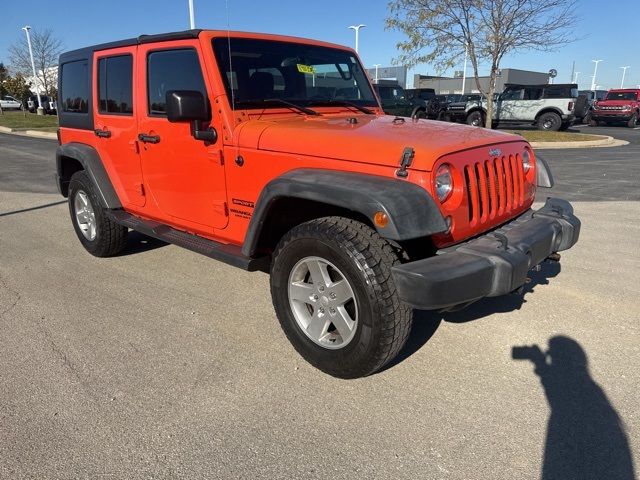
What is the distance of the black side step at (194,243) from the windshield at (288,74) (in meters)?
1.00

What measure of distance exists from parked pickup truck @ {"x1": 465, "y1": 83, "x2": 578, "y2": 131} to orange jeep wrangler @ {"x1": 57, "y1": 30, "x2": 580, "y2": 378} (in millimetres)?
18804

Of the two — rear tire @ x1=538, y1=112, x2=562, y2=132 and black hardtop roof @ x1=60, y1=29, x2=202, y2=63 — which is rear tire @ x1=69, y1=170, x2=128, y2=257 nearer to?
black hardtop roof @ x1=60, y1=29, x2=202, y2=63

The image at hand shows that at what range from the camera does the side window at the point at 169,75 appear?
3.50 m

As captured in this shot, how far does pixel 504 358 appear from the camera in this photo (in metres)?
3.04

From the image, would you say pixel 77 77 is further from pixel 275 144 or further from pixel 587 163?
pixel 587 163

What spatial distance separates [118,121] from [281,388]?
9.39 feet

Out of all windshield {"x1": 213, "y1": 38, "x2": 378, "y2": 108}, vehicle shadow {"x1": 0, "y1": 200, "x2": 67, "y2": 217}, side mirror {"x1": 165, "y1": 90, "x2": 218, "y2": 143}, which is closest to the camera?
side mirror {"x1": 165, "y1": 90, "x2": 218, "y2": 143}

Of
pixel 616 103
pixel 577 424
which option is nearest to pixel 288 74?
pixel 577 424

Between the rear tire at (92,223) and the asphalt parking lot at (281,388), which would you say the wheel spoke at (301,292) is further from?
the rear tire at (92,223)

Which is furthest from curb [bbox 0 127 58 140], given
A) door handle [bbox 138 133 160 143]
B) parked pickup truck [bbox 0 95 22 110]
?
parked pickup truck [bbox 0 95 22 110]

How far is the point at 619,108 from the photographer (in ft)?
83.1

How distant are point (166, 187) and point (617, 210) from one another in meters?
5.99

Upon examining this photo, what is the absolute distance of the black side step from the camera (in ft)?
10.7

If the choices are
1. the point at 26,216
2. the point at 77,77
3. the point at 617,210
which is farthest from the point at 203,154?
the point at 617,210
